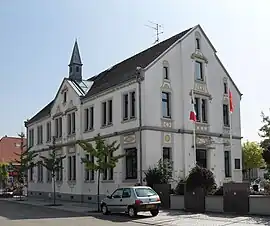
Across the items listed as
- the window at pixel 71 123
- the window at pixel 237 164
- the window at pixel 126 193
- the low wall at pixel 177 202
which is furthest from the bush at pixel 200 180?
the window at pixel 71 123

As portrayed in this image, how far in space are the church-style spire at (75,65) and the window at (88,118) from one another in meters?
6.32

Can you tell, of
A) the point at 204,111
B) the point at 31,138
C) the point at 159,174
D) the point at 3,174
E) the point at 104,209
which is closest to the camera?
A: the point at 104,209

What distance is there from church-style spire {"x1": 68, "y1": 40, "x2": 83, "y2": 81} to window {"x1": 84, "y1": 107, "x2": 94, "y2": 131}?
249 inches

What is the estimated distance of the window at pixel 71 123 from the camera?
129ft

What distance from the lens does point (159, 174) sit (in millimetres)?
27906

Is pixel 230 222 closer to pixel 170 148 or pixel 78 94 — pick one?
pixel 170 148

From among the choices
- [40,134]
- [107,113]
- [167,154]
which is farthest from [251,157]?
[167,154]

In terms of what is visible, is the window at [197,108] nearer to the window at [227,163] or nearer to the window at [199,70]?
the window at [199,70]

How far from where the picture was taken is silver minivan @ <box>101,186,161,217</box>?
71.7 feet

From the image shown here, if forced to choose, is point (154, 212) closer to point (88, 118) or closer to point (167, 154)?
point (167, 154)

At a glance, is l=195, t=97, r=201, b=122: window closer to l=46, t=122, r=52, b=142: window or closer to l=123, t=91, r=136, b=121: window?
l=123, t=91, r=136, b=121: window

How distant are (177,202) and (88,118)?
46.2 ft

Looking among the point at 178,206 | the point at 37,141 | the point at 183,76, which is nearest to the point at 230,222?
the point at 178,206

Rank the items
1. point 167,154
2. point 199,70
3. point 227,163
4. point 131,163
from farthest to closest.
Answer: point 227,163 < point 199,70 < point 131,163 < point 167,154
